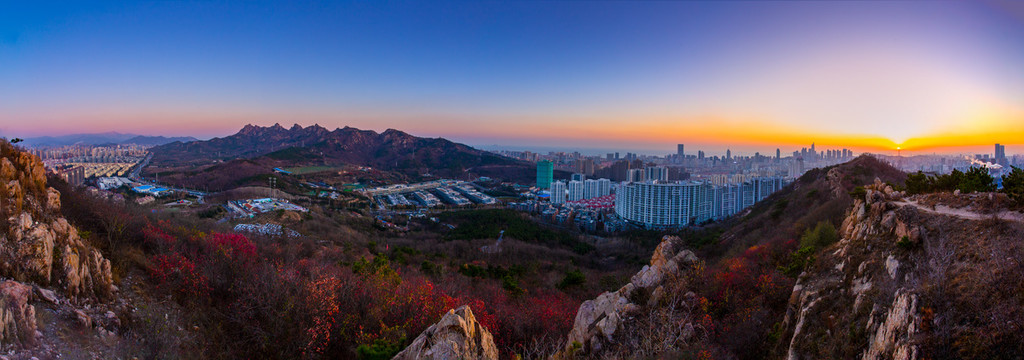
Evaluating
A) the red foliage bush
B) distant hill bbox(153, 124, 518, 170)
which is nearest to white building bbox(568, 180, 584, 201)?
distant hill bbox(153, 124, 518, 170)

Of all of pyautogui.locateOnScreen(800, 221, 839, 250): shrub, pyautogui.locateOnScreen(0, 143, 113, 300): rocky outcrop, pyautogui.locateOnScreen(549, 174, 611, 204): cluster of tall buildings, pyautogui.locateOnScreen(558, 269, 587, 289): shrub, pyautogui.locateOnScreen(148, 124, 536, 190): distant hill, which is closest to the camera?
pyautogui.locateOnScreen(0, 143, 113, 300): rocky outcrop

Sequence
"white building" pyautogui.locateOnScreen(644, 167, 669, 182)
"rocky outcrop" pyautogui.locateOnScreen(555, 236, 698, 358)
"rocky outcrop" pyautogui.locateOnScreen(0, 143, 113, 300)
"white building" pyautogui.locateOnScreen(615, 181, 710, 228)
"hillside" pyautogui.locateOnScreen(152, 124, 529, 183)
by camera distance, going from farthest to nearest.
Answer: "hillside" pyautogui.locateOnScreen(152, 124, 529, 183)
"white building" pyautogui.locateOnScreen(644, 167, 669, 182)
"white building" pyautogui.locateOnScreen(615, 181, 710, 228)
"rocky outcrop" pyautogui.locateOnScreen(555, 236, 698, 358)
"rocky outcrop" pyautogui.locateOnScreen(0, 143, 113, 300)

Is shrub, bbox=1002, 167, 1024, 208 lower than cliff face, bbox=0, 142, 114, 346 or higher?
higher

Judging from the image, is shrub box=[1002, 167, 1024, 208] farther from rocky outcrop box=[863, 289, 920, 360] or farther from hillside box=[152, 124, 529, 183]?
hillside box=[152, 124, 529, 183]

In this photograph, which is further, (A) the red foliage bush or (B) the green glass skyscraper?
(B) the green glass skyscraper

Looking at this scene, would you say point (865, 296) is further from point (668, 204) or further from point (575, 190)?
point (575, 190)

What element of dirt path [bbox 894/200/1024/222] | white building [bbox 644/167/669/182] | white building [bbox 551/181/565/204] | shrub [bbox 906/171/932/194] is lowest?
white building [bbox 551/181/565/204]
